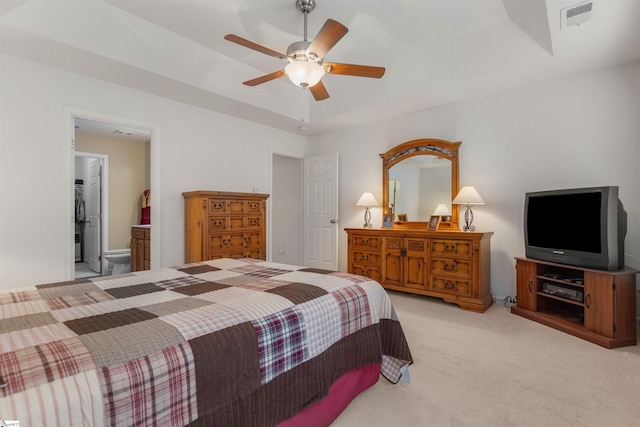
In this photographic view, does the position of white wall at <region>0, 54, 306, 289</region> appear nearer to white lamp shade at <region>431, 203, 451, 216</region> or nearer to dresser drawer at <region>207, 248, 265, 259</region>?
dresser drawer at <region>207, 248, 265, 259</region>

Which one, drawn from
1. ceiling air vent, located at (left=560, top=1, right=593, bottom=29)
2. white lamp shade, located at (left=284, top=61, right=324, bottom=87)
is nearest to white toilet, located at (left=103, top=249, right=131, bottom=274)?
white lamp shade, located at (left=284, top=61, right=324, bottom=87)

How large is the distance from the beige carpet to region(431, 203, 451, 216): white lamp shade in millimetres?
1533

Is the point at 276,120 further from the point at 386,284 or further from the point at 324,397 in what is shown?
the point at 324,397

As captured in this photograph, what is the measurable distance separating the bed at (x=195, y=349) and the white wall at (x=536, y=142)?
252cm

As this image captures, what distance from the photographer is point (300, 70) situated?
7.43 feet

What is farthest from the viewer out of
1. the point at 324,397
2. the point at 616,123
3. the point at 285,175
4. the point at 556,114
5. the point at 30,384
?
the point at 285,175

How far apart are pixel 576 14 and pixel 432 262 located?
252 centimetres

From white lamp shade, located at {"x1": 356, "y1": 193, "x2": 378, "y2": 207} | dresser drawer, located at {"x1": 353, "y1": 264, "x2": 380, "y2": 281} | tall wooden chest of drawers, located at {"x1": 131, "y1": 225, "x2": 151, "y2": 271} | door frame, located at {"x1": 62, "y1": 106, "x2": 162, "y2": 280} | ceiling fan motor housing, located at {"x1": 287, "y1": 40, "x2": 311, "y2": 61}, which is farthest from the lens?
white lamp shade, located at {"x1": 356, "y1": 193, "x2": 378, "y2": 207}

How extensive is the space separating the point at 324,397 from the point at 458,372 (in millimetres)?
1129

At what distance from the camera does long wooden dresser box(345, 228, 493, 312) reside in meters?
3.38

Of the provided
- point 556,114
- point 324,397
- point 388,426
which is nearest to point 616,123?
point 556,114

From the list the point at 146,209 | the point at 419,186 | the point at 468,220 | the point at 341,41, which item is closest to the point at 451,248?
the point at 468,220

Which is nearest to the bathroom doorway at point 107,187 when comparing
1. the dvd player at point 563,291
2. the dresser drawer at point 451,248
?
the dresser drawer at point 451,248

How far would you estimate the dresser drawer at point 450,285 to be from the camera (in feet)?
11.2
